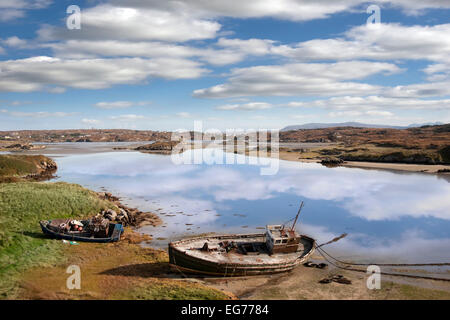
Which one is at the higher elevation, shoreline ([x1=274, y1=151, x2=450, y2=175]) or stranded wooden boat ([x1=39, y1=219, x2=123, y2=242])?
shoreline ([x1=274, y1=151, x2=450, y2=175])

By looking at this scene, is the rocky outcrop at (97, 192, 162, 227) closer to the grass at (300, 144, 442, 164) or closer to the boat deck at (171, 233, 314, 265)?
the boat deck at (171, 233, 314, 265)

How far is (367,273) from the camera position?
25922 millimetres

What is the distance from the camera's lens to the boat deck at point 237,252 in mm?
26109

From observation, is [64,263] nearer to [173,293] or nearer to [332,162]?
[173,293]

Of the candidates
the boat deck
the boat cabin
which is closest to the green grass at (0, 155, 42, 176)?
the boat deck

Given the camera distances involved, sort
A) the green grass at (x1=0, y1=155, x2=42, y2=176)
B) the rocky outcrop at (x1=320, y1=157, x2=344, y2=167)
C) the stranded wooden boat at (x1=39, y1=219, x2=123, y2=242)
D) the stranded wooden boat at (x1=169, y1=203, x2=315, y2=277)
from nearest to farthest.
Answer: the stranded wooden boat at (x1=169, y1=203, x2=315, y2=277), the stranded wooden boat at (x1=39, y1=219, x2=123, y2=242), the green grass at (x1=0, y1=155, x2=42, y2=176), the rocky outcrop at (x1=320, y1=157, x2=344, y2=167)

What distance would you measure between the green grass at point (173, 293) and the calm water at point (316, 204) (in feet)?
35.8

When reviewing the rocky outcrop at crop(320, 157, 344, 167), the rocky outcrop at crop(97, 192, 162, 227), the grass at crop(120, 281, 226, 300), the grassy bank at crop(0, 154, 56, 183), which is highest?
the grassy bank at crop(0, 154, 56, 183)

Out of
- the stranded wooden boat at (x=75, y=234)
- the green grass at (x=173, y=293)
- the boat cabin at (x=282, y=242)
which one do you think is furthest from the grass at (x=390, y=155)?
the green grass at (x=173, y=293)

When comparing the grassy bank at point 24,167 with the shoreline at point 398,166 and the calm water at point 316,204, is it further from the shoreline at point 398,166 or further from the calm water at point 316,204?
the shoreline at point 398,166

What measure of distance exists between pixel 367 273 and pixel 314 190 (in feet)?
111

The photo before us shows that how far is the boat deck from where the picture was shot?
1028 inches

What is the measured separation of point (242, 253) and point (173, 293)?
8.35m
